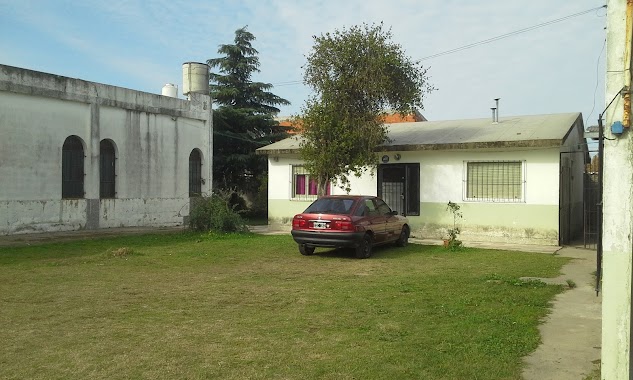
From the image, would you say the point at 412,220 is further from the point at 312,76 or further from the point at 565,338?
the point at 565,338

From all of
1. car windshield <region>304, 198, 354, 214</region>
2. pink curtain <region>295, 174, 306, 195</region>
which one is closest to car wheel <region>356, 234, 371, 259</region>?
car windshield <region>304, 198, 354, 214</region>

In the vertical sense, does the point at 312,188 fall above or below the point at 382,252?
above

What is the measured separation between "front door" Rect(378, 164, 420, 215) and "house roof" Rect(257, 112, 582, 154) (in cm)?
84

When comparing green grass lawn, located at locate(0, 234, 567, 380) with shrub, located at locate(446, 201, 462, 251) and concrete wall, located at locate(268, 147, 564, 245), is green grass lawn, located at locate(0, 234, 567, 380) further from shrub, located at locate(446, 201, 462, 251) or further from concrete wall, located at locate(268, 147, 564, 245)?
Result: concrete wall, located at locate(268, 147, 564, 245)

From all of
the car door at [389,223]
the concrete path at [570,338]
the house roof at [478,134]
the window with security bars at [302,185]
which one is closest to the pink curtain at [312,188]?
the window with security bars at [302,185]

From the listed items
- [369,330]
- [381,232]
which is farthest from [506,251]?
[369,330]

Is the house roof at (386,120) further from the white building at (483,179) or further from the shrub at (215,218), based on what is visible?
the shrub at (215,218)

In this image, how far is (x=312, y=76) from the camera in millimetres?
17828

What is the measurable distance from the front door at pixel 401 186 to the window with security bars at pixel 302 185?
2.86 meters

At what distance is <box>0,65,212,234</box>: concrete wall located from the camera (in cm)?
1800

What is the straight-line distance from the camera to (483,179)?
1736cm

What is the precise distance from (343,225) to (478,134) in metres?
8.06

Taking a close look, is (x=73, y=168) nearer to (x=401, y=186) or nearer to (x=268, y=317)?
(x=401, y=186)

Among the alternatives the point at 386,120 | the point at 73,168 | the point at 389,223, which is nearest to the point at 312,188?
the point at 389,223
